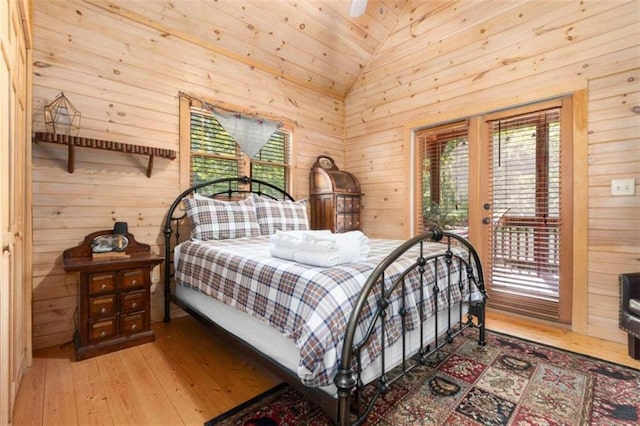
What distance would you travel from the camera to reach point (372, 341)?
136 cm

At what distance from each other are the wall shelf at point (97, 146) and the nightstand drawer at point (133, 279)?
3.02 feet

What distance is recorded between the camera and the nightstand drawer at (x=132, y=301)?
2.27 meters

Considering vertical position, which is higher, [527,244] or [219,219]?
[219,219]

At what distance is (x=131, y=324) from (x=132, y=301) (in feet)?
0.57

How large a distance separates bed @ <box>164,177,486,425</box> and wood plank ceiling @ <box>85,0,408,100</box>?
1690 millimetres

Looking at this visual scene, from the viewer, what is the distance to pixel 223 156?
10.8ft

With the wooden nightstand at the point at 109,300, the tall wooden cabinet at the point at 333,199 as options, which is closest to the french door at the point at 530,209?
the tall wooden cabinet at the point at 333,199

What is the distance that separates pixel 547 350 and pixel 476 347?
1.62 ft

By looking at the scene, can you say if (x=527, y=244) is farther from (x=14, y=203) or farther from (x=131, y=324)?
(x=14, y=203)

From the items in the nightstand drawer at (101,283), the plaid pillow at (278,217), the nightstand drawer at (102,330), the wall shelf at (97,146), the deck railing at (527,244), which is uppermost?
the wall shelf at (97,146)

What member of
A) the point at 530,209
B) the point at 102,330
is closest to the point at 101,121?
the point at 102,330

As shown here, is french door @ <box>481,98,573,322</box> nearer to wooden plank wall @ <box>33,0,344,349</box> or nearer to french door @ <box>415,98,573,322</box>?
french door @ <box>415,98,573,322</box>

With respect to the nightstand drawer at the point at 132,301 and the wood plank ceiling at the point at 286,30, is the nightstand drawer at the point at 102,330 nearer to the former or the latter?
the nightstand drawer at the point at 132,301

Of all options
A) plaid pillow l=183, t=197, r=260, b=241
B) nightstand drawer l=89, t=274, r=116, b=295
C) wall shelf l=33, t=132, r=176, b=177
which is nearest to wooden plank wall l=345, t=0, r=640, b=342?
plaid pillow l=183, t=197, r=260, b=241
